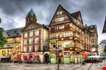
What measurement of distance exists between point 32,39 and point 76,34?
701 inches

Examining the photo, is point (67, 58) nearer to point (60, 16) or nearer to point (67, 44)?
point (67, 44)

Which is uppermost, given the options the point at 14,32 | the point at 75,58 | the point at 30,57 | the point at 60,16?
the point at 60,16

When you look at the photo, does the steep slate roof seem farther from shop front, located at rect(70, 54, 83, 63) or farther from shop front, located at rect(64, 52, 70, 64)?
shop front, located at rect(70, 54, 83, 63)

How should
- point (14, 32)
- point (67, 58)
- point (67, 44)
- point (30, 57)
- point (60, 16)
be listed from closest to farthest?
point (67, 58), point (67, 44), point (60, 16), point (30, 57), point (14, 32)

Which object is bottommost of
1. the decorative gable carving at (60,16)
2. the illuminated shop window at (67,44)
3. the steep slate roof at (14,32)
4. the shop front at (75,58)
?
the shop front at (75,58)

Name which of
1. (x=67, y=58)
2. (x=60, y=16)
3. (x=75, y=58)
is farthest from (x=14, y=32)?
(x=75, y=58)

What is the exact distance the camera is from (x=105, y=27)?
970 inches

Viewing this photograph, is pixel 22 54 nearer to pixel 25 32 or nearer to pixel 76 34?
pixel 25 32

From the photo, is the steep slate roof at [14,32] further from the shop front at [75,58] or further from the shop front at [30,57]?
the shop front at [75,58]

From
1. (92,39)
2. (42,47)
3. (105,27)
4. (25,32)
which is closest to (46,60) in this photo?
(42,47)

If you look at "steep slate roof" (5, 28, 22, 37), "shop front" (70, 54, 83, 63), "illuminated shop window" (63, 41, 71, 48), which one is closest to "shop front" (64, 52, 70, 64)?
"shop front" (70, 54, 83, 63)

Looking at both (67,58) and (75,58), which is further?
(75,58)

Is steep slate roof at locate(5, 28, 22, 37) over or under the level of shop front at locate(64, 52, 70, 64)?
over

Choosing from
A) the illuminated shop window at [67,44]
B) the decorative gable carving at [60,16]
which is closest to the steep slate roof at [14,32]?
the decorative gable carving at [60,16]
